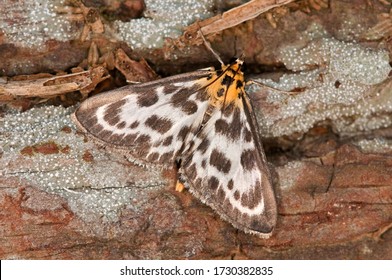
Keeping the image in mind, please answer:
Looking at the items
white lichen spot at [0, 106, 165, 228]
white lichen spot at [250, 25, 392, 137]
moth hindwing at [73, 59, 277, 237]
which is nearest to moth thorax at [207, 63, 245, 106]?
moth hindwing at [73, 59, 277, 237]

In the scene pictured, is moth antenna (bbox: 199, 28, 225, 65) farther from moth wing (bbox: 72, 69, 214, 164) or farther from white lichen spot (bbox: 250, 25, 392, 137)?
white lichen spot (bbox: 250, 25, 392, 137)

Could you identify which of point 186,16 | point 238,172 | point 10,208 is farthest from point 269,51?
point 10,208

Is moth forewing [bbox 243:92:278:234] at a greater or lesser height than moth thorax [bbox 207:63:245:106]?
lesser

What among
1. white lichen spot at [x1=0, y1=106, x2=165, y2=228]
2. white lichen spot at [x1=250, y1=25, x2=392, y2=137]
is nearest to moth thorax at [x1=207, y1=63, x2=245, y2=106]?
white lichen spot at [x1=250, y1=25, x2=392, y2=137]

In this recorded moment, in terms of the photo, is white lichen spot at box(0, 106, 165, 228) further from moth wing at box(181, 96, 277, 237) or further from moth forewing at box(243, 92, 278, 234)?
moth forewing at box(243, 92, 278, 234)

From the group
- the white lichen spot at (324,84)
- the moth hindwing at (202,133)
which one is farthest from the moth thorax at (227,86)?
the white lichen spot at (324,84)

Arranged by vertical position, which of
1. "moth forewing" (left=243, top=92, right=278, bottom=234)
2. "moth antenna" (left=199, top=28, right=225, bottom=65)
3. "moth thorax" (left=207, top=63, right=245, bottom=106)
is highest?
"moth antenna" (left=199, top=28, right=225, bottom=65)

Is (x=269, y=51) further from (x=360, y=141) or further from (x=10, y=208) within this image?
(x=10, y=208)

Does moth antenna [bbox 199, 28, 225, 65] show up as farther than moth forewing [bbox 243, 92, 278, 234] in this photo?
Yes
